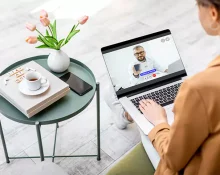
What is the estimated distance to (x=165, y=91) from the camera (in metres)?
1.46

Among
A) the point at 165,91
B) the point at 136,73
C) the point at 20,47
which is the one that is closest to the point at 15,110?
the point at 136,73

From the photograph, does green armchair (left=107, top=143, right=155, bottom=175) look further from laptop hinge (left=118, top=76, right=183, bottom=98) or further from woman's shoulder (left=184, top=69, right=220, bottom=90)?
woman's shoulder (left=184, top=69, right=220, bottom=90)

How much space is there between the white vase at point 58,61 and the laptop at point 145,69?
0.21m

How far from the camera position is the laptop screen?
1.46 m

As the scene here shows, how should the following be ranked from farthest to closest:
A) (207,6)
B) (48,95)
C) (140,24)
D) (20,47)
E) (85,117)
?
1. (140,24)
2. (20,47)
3. (85,117)
4. (48,95)
5. (207,6)

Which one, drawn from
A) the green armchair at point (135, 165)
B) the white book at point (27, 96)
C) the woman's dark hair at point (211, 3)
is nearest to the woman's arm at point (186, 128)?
the woman's dark hair at point (211, 3)

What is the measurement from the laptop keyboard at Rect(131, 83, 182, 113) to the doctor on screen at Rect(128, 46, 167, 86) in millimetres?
73

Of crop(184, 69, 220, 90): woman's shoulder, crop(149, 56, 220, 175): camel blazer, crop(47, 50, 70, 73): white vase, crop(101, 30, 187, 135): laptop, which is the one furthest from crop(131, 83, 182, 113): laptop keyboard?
crop(184, 69, 220, 90): woman's shoulder

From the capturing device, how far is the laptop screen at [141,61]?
4.78 feet

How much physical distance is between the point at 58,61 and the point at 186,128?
86cm

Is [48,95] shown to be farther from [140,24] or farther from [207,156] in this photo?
[140,24]

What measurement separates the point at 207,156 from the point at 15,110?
843mm

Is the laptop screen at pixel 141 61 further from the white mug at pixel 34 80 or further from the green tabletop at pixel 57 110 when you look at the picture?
the white mug at pixel 34 80

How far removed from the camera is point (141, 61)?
1.48m
